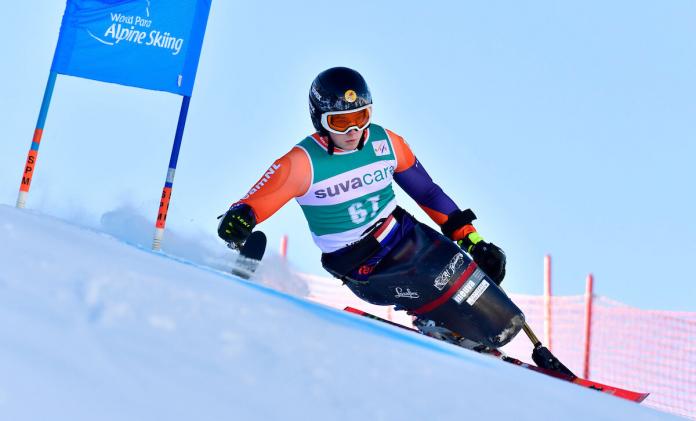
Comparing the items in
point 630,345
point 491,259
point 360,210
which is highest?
point 360,210

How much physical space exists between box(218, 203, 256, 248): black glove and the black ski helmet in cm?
66

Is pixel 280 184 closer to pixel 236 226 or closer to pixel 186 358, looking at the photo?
pixel 236 226

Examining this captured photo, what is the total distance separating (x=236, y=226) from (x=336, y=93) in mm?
933

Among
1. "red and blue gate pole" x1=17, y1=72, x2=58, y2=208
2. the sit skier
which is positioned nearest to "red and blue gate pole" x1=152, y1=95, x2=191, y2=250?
"red and blue gate pole" x1=17, y1=72, x2=58, y2=208

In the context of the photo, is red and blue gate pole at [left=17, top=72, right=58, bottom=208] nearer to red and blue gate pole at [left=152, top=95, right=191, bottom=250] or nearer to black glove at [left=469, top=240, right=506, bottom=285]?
red and blue gate pole at [left=152, top=95, right=191, bottom=250]

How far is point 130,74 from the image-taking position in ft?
22.1

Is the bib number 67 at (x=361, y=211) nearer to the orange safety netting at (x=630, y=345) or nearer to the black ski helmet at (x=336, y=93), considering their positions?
the black ski helmet at (x=336, y=93)

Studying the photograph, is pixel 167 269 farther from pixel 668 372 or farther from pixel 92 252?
pixel 668 372

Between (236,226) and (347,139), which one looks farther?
(347,139)

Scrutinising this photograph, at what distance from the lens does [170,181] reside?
677cm

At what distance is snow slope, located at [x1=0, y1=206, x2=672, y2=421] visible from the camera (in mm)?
1232

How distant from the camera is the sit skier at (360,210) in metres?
4.58

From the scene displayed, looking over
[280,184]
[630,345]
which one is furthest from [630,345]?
[280,184]

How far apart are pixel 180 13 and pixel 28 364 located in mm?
6042
